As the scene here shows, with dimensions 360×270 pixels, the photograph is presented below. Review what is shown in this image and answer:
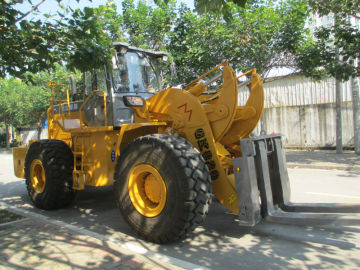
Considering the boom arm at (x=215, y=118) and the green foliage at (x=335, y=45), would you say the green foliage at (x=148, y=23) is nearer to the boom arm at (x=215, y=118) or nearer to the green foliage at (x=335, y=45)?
the green foliage at (x=335, y=45)

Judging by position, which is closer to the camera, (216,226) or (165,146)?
(165,146)

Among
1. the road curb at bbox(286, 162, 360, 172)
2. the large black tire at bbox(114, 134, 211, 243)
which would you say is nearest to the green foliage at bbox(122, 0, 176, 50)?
the road curb at bbox(286, 162, 360, 172)

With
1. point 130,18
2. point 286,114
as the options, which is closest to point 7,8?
point 130,18

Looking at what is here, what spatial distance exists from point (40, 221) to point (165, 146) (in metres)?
2.78

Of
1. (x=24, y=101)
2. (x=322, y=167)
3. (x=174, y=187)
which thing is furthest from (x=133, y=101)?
(x=24, y=101)

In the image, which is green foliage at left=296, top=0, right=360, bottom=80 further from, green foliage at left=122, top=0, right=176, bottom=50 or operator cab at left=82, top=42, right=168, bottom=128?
operator cab at left=82, top=42, right=168, bottom=128

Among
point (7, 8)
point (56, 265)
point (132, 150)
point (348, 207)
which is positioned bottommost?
point (56, 265)

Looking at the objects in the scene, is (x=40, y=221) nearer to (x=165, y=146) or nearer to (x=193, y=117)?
(x=165, y=146)

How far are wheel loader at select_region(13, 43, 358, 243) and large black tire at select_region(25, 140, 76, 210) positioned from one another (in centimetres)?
2

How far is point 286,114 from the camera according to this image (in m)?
16.5

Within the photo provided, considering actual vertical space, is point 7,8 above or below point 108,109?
above

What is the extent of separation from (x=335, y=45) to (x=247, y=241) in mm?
9119

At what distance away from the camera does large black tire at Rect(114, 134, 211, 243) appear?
357 cm

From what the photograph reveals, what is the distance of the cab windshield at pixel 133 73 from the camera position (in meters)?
5.64
